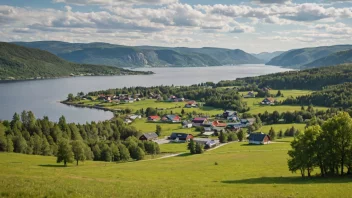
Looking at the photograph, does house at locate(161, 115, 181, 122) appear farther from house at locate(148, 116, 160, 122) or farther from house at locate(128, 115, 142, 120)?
house at locate(128, 115, 142, 120)

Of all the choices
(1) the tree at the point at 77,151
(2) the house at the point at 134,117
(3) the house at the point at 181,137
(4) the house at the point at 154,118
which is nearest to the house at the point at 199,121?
(4) the house at the point at 154,118

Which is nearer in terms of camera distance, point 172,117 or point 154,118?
point 154,118

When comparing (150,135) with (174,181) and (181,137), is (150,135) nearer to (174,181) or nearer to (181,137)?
(181,137)

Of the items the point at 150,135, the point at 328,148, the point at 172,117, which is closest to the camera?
the point at 328,148

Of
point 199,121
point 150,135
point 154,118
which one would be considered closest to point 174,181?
point 150,135

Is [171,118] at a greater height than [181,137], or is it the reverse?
[171,118]

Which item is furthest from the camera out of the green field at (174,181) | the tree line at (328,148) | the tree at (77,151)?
the tree at (77,151)

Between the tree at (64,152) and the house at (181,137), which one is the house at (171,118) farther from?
the tree at (64,152)

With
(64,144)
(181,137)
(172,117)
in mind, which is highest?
(64,144)
